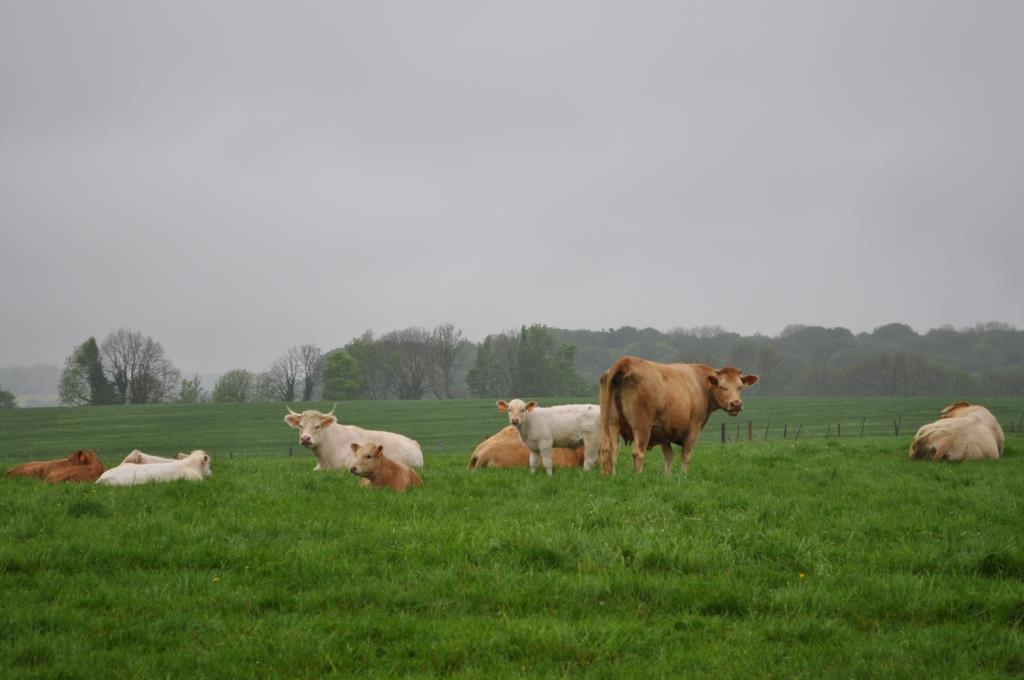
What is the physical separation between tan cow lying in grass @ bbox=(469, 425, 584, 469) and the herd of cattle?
2cm

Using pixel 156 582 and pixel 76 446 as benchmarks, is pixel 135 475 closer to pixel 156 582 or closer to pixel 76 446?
pixel 156 582

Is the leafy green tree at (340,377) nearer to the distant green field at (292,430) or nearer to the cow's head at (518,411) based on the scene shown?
the distant green field at (292,430)

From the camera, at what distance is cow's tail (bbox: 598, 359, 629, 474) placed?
12.8m

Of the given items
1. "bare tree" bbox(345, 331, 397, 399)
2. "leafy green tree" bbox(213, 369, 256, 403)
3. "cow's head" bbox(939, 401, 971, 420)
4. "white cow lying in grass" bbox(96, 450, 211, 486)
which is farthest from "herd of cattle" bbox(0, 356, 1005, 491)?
"leafy green tree" bbox(213, 369, 256, 403)

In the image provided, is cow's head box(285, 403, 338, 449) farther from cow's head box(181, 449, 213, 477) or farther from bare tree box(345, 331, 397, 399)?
bare tree box(345, 331, 397, 399)

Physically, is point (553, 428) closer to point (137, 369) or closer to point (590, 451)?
point (590, 451)

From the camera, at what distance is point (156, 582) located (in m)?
6.89

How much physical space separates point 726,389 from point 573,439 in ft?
9.43

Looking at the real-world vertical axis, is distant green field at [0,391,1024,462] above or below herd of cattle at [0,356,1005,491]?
below

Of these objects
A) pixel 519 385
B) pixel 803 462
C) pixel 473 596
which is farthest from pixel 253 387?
pixel 473 596

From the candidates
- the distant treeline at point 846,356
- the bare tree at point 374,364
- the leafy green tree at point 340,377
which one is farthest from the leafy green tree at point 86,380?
the distant treeline at point 846,356

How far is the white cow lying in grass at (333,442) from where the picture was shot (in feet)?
48.3

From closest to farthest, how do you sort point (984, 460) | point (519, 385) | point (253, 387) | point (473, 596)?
point (473, 596) < point (984, 460) < point (519, 385) < point (253, 387)

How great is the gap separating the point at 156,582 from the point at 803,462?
45.1 feet
